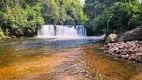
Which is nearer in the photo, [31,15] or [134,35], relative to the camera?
[134,35]

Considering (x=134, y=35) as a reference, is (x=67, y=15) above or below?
above

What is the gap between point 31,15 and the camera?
41.1 meters

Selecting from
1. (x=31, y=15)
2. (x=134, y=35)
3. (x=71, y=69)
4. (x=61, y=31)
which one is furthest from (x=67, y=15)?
(x=71, y=69)

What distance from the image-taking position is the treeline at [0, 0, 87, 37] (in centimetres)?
3577

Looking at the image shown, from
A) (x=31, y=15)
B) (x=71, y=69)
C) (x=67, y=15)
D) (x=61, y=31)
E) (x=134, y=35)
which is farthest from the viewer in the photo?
(x=67, y=15)

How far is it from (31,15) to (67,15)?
49.1ft

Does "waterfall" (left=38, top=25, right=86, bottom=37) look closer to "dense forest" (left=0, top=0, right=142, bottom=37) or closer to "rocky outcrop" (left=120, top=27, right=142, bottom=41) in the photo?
"dense forest" (left=0, top=0, right=142, bottom=37)

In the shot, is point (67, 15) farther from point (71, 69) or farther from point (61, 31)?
point (71, 69)

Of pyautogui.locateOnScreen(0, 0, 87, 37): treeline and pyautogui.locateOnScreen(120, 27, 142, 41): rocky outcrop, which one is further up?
pyautogui.locateOnScreen(0, 0, 87, 37): treeline

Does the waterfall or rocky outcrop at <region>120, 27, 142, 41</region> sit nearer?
rocky outcrop at <region>120, 27, 142, 41</region>

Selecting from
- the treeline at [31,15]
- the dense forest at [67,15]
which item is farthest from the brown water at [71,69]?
the treeline at [31,15]

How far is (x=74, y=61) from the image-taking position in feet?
44.7

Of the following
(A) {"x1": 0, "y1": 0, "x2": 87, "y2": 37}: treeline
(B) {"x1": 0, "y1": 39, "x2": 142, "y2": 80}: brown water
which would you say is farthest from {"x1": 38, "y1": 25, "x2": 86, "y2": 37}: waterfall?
(B) {"x1": 0, "y1": 39, "x2": 142, "y2": 80}: brown water

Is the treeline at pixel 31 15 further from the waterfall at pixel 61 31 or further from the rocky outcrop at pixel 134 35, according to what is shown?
the rocky outcrop at pixel 134 35
